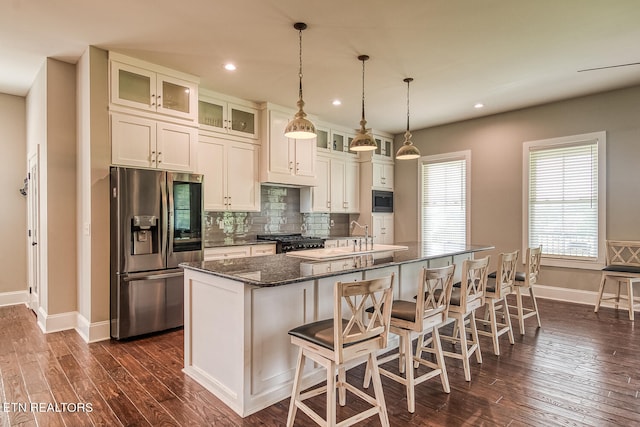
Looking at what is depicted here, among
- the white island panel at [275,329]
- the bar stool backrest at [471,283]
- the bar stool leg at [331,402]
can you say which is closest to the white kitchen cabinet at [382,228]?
the bar stool backrest at [471,283]

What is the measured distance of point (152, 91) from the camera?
A: 3756 mm

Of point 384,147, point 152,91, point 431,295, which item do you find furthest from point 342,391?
point 384,147

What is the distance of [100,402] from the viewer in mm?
2318

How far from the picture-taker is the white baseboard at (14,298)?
4.72 metres

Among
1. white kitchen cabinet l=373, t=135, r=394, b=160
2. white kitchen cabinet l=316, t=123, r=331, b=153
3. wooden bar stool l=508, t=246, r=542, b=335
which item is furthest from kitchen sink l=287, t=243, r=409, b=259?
white kitchen cabinet l=373, t=135, r=394, b=160

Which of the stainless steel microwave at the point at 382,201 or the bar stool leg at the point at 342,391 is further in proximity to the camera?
the stainless steel microwave at the point at 382,201

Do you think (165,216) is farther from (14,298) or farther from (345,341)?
(14,298)

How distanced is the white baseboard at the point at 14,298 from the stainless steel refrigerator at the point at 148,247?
241 centimetres

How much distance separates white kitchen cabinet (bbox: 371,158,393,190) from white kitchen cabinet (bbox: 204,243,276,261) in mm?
2638

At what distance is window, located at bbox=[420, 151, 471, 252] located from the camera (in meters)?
6.02

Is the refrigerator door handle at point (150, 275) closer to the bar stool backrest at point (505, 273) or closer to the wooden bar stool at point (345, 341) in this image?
the wooden bar stool at point (345, 341)

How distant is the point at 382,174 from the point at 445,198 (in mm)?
1232

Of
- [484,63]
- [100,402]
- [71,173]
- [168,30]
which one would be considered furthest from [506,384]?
[71,173]

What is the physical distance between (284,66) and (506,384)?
3.55 m
